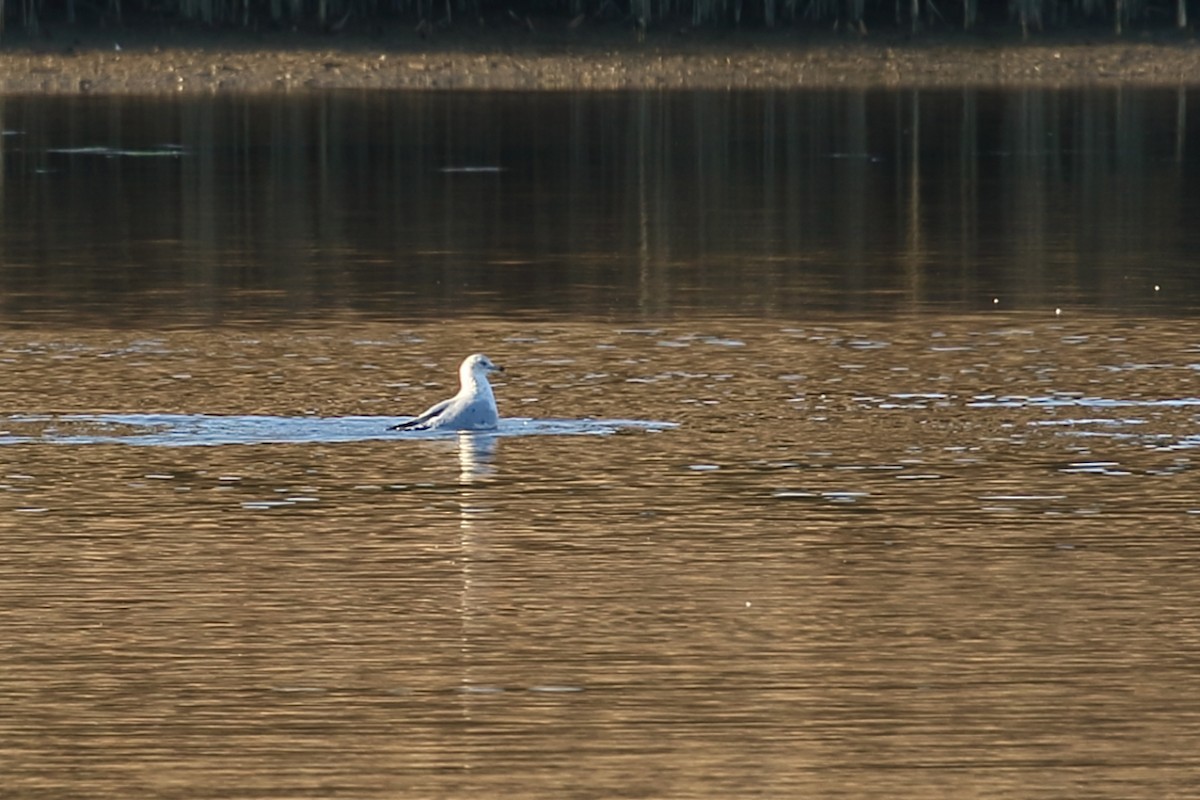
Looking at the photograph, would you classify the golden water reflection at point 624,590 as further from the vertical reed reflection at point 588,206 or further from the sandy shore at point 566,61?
the sandy shore at point 566,61

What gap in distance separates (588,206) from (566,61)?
3213cm

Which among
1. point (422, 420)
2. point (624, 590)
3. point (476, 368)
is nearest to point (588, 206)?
point (476, 368)

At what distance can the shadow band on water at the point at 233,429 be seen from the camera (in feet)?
59.1

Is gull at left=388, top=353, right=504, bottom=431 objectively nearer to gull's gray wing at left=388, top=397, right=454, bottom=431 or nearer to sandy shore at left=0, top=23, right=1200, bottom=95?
gull's gray wing at left=388, top=397, right=454, bottom=431

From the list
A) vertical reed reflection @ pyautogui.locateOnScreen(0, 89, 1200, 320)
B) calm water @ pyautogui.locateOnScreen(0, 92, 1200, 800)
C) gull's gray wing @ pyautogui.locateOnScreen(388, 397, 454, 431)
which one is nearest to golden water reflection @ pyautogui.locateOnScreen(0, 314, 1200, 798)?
calm water @ pyautogui.locateOnScreen(0, 92, 1200, 800)

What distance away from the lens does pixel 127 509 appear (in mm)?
15672

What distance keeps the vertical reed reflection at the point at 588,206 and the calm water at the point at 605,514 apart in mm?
186

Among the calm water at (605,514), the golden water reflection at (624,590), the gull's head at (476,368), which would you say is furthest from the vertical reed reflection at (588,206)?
the gull's head at (476,368)

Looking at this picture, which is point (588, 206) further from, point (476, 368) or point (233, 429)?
point (233, 429)

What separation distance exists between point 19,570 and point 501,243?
18.9 metres

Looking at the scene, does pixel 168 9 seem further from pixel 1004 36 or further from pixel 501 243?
pixel 501 243

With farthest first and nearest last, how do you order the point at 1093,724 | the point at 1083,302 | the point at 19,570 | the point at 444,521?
the point at 1083,302 → the point at 444,521 → the point at 19,570 → the point at 1093,724

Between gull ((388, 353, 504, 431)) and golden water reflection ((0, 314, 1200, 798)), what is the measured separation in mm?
190

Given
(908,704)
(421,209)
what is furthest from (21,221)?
(908,704)
